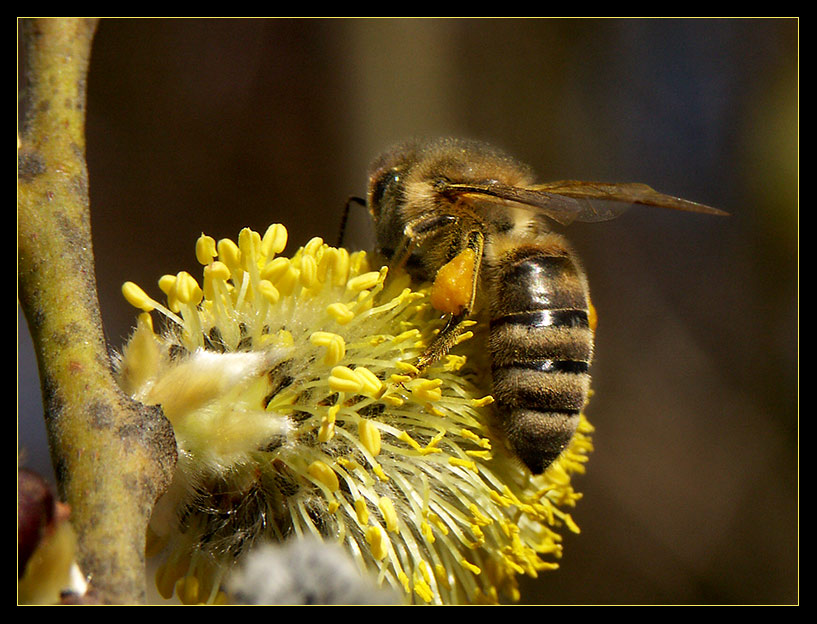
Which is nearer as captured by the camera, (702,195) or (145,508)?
(145,508)

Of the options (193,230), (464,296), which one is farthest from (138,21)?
(464,296)

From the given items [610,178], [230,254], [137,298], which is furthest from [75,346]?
[610,178]

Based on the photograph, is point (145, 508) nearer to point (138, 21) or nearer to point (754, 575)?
point (138, 21)

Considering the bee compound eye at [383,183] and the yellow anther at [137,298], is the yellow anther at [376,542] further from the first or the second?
the bee compound eye at [383,183]

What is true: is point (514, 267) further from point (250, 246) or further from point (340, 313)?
point (250, 246)

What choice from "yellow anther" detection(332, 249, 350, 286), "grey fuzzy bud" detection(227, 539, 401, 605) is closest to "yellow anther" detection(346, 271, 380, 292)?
"yellow anther" detection(332, 249, 350, 286)

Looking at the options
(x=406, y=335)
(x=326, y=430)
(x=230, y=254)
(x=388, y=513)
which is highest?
(x=230, y=254)
